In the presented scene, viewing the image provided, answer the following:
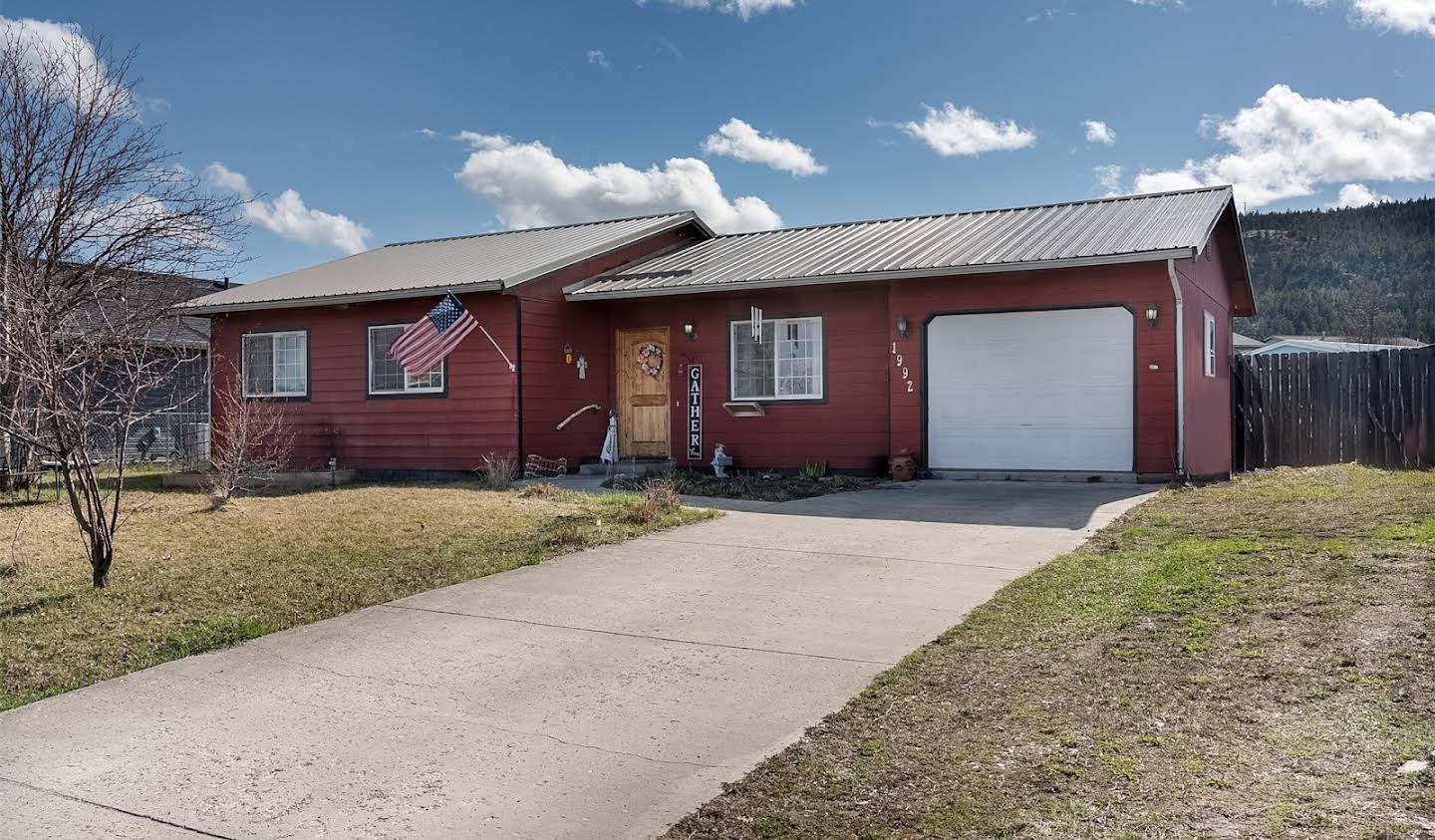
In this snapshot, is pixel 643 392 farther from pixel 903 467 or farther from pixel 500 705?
pixel 500 705

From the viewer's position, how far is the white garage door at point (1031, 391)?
1257 cm

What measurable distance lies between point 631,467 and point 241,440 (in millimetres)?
5479

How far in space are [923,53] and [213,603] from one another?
12.5 metres

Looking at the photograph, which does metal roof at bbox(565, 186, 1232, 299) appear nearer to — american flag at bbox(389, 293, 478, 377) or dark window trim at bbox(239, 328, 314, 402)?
american flag at bbox(389, 293, 478, 377)

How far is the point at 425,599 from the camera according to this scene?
6.46 meters

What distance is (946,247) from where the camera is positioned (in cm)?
1407

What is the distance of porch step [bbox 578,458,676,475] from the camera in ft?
48.7

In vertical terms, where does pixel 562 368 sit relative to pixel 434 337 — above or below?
below

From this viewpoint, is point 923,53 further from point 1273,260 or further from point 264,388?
point 1273,260

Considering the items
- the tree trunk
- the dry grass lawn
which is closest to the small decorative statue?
the dry grass lawn

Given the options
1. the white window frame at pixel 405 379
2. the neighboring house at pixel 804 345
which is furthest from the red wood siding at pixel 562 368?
the white window frame at pixel 405 379

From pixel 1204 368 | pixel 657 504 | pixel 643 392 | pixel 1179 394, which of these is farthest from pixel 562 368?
pixel 1204 368

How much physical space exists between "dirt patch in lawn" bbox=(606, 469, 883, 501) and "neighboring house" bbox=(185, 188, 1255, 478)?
748 mm

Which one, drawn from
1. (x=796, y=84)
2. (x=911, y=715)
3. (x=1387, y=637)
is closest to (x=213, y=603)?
(x=911, y=715)
